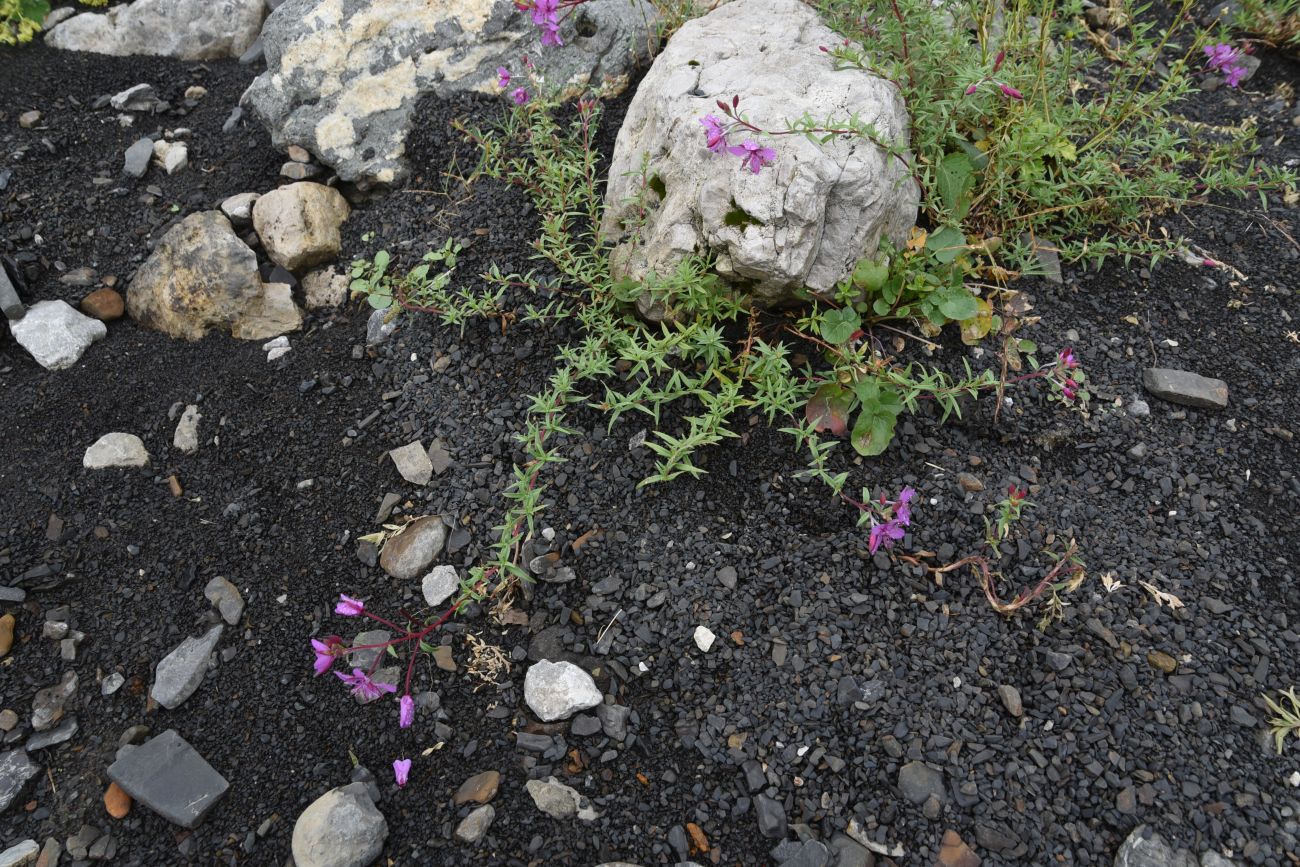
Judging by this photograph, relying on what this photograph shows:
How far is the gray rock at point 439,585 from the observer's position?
9.16ft

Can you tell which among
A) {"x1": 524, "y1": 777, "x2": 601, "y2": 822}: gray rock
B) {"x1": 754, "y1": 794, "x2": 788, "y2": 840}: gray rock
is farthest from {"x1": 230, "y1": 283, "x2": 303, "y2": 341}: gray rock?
{"x1": 754, "y1": 794, "x2": 788, "y2": 840}: gray rock

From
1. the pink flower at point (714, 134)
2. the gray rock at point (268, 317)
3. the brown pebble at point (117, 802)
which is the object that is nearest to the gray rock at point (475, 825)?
the brown pebble at point (117, 802)

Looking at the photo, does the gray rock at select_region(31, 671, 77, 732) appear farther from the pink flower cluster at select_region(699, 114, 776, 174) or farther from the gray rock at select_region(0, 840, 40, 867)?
the pink flower cluster at select_region(699, 114, 776, 174)

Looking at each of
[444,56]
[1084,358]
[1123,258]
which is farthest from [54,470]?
[1123,258]

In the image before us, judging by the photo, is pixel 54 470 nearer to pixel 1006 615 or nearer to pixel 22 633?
pixel 22 633

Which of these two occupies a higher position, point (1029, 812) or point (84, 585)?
point (84, 585)

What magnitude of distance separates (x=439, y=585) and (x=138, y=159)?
2.87 metres

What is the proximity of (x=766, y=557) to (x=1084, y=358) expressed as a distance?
4.80 feet

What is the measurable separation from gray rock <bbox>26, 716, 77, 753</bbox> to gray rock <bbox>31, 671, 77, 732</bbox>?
0.08 ft

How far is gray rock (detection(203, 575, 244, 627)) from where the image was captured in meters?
2.80

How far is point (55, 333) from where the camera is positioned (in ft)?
11.5

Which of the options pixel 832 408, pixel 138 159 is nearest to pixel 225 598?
pixel 832 408

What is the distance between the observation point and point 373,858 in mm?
2303

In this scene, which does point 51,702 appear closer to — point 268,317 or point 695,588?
point 268,317
